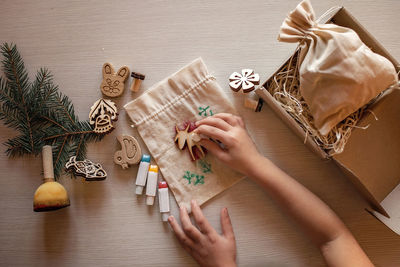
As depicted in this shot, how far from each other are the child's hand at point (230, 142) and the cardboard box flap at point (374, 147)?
20 centimetres

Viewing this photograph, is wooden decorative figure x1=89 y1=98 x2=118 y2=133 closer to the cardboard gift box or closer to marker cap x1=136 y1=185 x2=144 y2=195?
marker cap x1=136 y1=185 x2=144 y2=195

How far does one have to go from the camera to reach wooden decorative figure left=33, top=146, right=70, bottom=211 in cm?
74

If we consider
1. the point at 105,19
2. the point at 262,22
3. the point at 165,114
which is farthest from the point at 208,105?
the point at 105,19

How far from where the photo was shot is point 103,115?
2.65ft

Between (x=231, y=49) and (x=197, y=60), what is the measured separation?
0.33 feet

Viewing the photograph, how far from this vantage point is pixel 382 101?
26.7 inches

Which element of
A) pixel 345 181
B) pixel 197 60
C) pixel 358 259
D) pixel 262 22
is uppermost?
pixel 262 22

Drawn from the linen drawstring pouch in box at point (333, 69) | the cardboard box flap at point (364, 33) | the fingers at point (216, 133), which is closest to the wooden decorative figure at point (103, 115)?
the fingers at point (216, 133)

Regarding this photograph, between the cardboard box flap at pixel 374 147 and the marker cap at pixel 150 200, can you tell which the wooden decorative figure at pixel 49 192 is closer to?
A: the marker cap at pixel 150 200

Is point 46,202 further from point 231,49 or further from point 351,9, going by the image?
point 351,9

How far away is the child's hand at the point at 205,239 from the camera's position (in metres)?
0.78

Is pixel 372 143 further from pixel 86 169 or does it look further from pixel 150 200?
pixel 86 169

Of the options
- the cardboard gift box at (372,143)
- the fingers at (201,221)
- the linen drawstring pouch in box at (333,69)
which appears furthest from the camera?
the fingers at (201,221)

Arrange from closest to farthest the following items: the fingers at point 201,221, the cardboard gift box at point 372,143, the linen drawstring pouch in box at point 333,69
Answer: the linen drawstring pouch in box at point 333,69 < the cardboard gift box at point 372,143 < the fingers at point 201,221
